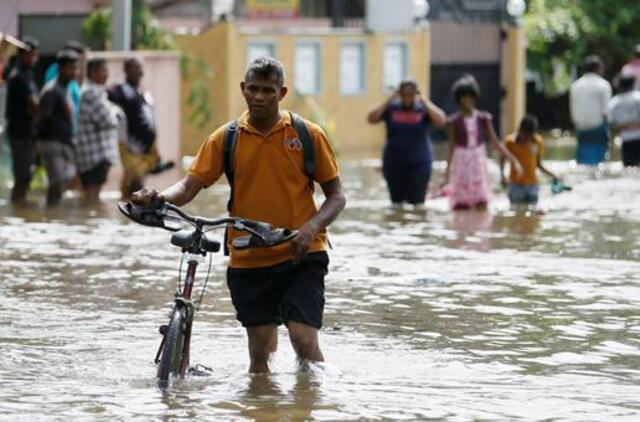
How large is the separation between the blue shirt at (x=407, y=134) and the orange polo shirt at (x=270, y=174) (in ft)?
35.4

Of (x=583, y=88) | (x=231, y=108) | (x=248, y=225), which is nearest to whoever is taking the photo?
(x=248, y=225)

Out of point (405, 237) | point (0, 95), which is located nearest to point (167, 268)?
point (405, 237)

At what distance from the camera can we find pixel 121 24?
78.4 feet

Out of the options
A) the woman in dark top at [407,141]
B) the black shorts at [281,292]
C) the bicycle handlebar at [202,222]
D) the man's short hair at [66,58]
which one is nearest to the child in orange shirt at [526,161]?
the woman in dark top at [407,141]

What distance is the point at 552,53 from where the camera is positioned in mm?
42250

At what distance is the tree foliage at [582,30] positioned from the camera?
133ft

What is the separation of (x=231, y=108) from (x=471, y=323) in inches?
717

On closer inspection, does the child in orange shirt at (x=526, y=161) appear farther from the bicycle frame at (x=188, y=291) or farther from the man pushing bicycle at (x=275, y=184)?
the bicycle frame at (x=188, y=291)

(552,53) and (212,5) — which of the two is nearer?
(212,5)

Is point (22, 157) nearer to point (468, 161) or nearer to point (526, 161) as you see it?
point (468, 161)

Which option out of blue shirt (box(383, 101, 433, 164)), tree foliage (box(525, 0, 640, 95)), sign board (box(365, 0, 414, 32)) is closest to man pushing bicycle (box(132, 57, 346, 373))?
blue shirt (box(383, 101, 433, 164))

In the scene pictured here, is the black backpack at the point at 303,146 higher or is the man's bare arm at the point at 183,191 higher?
the black backpack at the point at 303,146

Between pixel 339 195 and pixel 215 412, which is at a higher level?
pixel 339 195

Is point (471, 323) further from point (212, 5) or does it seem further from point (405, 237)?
point (212, 5)
